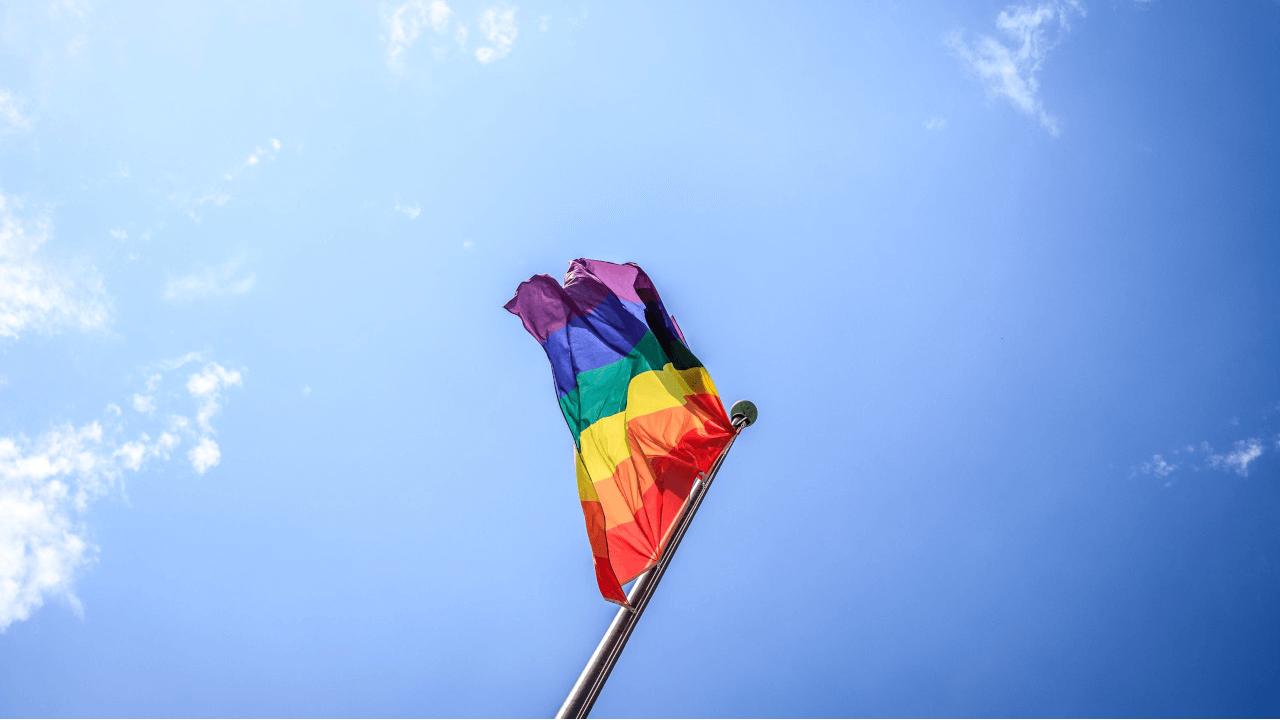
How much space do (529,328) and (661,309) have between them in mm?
1667

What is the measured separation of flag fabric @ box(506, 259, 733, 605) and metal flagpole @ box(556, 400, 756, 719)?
28.7 inches

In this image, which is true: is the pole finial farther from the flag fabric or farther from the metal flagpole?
the metal flagpole

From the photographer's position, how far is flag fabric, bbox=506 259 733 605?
6.57 m

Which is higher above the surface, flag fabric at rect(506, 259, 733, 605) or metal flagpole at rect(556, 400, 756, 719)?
flag fabric at rect(506, 259, 733, 605)

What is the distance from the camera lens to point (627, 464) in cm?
718

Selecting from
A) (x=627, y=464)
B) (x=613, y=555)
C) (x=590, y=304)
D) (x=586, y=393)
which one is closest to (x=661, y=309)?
(x=590, y=304)

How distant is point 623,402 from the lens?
7668 mm

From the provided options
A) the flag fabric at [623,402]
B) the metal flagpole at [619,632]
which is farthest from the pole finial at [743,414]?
the metal flagpole at [619,632]

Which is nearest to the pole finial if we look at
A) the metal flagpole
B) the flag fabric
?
the flag fabric

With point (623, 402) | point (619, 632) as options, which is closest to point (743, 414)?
point (623, 402)

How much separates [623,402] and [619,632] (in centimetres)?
348

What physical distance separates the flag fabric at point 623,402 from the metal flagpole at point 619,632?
730mm

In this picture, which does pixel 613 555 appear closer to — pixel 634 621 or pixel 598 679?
pixel 634 621

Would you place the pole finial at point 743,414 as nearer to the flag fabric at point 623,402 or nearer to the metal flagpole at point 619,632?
the flag fabric at point 623,402
